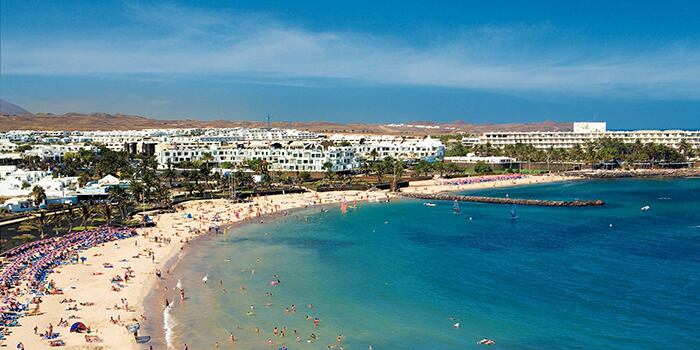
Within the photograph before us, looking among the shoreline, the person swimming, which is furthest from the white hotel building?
the person swimming

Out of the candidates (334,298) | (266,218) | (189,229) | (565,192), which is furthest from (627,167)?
(334,298)

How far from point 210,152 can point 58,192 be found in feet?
197

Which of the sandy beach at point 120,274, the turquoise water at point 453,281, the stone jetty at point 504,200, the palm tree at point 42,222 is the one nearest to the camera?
the sandy beach at point 120,274

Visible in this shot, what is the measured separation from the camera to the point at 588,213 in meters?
80.2

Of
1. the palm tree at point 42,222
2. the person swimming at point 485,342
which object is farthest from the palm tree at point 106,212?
the person swimming at point 485,342

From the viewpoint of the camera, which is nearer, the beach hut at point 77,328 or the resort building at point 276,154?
the beach hut at point 77,328

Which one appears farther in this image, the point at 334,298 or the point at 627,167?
the point at 627,167

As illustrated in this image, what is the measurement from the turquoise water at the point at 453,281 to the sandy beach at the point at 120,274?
2.89 metres

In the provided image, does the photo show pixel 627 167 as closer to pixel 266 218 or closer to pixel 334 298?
pixel 266 218

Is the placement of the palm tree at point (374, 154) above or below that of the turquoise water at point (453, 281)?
above

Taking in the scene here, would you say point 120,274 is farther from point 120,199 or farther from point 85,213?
point 120,199

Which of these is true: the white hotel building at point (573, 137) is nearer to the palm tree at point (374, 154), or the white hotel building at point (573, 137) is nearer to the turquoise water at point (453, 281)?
the palm tree at point (374, 154)

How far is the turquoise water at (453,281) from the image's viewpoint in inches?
1341

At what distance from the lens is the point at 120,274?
46156 mm
